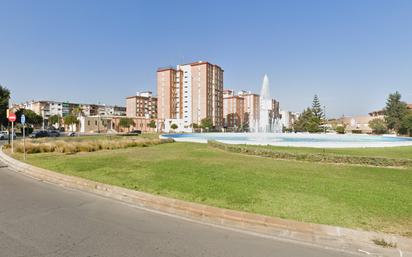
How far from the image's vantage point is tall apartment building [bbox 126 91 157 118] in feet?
429

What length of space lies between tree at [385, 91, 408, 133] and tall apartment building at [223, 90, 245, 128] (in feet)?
197

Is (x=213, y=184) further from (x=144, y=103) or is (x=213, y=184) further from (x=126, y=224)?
(x=144, y=103)

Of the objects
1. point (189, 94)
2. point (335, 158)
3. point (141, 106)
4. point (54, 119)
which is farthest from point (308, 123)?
point (54, 119)

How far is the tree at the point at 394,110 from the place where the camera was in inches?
2963

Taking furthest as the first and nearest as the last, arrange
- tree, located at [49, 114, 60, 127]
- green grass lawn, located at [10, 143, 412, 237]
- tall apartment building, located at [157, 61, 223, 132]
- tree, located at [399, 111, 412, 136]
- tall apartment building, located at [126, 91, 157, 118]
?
tall apartment building, located at [126, 91, 157, 118], tree, located at [49, 114, 60, 127], tall apartment building, located at [157, 61, 223, 132], tree, located at [399, 111, 412, 136], green grass lawn, located at [10, 143, 412, 237]

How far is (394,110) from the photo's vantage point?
262ft

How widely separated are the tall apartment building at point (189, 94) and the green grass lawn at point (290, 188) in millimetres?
91989

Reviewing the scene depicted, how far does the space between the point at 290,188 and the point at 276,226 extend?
2.82 metres

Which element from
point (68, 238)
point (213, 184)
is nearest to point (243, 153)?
point (213, 184)

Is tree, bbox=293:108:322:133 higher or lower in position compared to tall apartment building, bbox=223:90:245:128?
lower

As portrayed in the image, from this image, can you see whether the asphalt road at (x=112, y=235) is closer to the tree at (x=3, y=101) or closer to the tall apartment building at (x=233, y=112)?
the tree at (x=3, y=101)

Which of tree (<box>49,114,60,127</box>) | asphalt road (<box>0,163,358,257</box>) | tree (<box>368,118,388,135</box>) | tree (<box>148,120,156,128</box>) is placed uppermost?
tree (<box>49,114,60,127</box>)

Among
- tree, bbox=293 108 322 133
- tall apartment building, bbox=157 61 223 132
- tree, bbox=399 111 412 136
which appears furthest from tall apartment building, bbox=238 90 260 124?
tree, bbox=399 111 412 136

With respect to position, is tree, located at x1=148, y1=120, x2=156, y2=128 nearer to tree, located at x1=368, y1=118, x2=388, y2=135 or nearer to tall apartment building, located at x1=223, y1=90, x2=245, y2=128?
tall apartment building, located at x1=223, y1=90, x2=245, y2=128
